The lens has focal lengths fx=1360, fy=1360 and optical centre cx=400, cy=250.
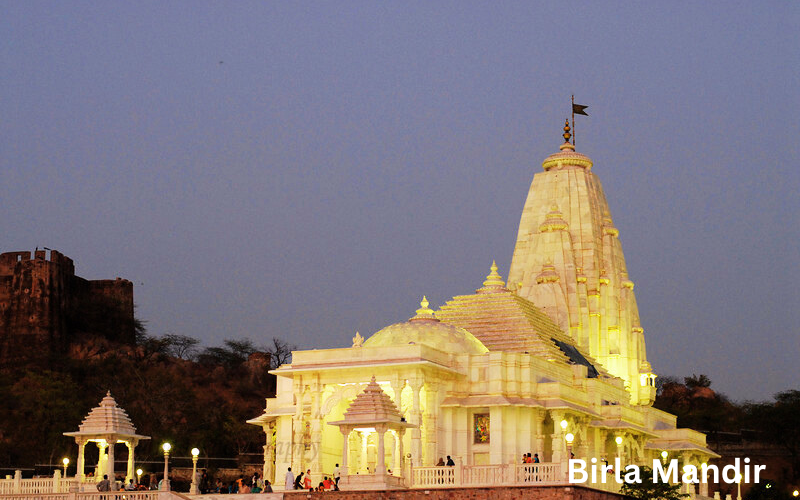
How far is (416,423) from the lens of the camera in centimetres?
4253

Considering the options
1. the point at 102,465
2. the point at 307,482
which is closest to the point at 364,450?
the point at 307,482

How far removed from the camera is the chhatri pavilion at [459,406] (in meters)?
39.8

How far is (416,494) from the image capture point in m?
36.8

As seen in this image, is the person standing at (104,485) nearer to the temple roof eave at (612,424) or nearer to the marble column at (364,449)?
the marble column at (364,449)

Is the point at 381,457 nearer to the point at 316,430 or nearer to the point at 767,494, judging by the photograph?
the point at 316,430

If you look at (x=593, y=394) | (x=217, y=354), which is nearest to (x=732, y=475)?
(x=593, y=394)

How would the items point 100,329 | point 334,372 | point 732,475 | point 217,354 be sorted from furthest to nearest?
point 217,354 < point 100,329 < point 732,475 < point 334,372

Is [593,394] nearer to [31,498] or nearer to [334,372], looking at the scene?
[334,372]

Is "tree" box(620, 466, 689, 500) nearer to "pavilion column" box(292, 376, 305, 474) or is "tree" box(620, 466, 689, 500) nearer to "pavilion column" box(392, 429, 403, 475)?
"pavilion column" box(392, 429, 403, 475)

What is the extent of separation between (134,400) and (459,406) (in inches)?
1274

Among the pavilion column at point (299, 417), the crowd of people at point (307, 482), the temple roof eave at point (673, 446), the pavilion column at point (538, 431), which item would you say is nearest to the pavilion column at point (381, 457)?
the crowd of people at point (307, 482)

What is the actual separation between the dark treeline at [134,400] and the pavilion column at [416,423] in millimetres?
23825

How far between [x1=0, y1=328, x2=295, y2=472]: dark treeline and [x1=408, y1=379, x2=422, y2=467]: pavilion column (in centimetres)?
2382

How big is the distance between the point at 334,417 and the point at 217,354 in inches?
2184
